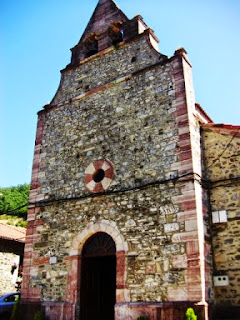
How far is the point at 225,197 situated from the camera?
8.52 m

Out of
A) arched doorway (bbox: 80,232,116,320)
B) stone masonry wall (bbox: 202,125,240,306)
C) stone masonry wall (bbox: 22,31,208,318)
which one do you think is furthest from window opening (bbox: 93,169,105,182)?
stone masonry wall (bbox: 202,125,240,306)

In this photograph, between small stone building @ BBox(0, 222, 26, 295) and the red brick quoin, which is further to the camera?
small stone building @ BBox(0, 222, 26, 295)

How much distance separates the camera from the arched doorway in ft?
29.4

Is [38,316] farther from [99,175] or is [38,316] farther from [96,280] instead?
[99,175]

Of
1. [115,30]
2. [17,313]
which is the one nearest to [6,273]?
[17,313]

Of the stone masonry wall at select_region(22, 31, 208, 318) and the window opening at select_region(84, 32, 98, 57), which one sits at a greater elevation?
the window opening at select_region(84, 32, 98, 57)

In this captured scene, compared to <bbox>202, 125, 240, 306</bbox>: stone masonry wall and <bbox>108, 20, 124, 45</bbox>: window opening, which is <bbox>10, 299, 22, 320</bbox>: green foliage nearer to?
<bbox>202, 125, 240, 306</bbox>: stone masonry wall

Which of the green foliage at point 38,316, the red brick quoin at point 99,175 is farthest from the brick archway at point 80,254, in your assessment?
the red brick quoin at point 99,175

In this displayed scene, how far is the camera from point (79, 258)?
920 cm

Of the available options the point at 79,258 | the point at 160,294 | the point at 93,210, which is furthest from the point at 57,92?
the point at 160,294

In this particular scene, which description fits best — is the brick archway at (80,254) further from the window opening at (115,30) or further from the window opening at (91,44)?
the window opening at (115,30)

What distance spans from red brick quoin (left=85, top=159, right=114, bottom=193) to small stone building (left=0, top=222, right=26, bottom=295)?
22.7ft

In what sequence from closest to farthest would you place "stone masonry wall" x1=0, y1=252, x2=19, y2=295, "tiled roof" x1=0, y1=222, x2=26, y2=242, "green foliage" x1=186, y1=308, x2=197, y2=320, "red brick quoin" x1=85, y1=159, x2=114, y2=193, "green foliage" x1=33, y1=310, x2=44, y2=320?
1. "green foliage" x1=186, y1=308, x2=197, y2=320
2. "green foliage" x1=33, y1=310, x2=44, y2=320
3. "red brick quoin" x1=85, y1=159, x2=114, y2=193
4. "stone masonry wall" x1=0, y1=252, x2=19, y2=295
5. "tiled roof" x1=0, y1=222, x2=26, y2=242

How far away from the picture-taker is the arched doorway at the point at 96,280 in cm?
897
